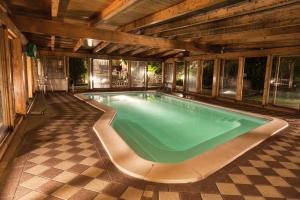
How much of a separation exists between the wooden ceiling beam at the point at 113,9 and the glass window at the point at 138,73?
9078 mm

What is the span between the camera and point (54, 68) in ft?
37.0

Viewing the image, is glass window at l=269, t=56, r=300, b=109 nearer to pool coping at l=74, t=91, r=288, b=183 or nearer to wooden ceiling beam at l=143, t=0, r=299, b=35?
wooden ceiling beam at l=143, t=0, r=299, b=35

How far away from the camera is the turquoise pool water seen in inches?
167

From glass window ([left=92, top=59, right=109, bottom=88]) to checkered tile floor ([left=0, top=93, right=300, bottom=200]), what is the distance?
385 inches

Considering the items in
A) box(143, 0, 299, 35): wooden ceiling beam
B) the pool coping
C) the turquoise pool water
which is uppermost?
box(143, 0, 299, 35): wooden ceiling beam

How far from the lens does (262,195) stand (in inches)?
85.2

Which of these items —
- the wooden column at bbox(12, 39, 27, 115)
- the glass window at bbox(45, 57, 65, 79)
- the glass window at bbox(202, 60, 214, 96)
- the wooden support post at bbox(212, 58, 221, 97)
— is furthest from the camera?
the glass window at bbox(202, 60, 214, 96)

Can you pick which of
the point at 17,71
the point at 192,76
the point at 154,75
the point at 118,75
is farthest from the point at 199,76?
the point at 17,71

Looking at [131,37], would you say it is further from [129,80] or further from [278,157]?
[129,80]

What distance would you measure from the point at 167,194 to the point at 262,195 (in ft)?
3.55

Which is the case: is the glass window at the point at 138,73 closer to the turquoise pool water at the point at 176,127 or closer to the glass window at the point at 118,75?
the glass window at the point at 118,75

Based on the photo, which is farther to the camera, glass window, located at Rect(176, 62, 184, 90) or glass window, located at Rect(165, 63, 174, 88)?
glass window, located at Rect(165, 63, 174, 88)

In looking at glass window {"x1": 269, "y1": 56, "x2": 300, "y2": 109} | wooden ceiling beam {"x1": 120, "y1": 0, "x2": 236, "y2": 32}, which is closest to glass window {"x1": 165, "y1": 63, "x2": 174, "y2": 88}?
glass window {"x1": 269, "y1": 56, "x2": 300, "y2": 109}

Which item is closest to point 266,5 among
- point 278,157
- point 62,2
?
point 278,157
